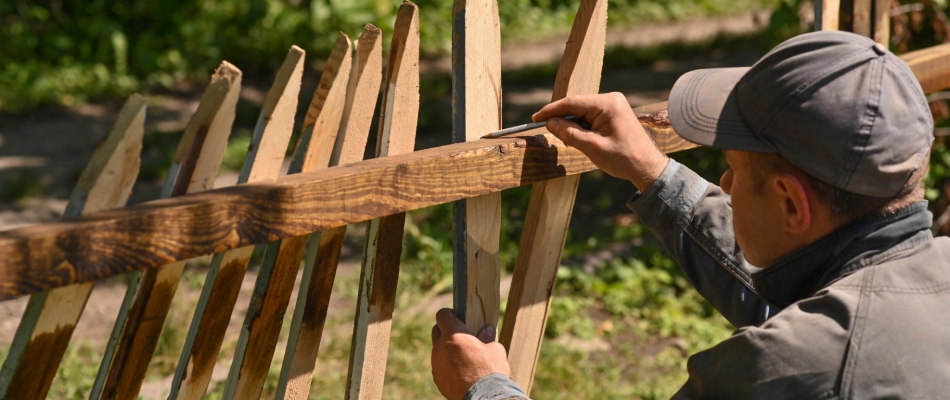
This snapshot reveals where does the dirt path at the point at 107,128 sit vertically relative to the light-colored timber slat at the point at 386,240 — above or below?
below

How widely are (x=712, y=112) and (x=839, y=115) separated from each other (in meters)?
0.23

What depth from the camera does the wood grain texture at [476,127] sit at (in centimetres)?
172

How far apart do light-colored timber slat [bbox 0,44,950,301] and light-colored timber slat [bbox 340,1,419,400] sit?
99 millimetres

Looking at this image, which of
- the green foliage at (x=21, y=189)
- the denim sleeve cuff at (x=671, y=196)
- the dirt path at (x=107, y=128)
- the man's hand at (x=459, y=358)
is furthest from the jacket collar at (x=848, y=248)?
the green foliage at (x=21, y=189)

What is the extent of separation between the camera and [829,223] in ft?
4.53

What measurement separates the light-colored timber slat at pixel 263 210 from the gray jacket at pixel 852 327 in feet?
1.75

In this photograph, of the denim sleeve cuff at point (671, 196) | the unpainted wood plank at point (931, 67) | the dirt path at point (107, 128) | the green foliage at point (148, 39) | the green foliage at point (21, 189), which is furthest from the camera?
the green foliage at point (148, 39)

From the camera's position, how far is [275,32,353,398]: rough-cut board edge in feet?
5.45

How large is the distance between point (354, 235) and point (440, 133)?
5.21ft

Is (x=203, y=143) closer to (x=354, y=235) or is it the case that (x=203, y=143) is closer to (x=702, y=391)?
(x=702, y=391)

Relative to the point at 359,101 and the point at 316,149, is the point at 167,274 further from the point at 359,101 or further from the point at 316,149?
the point at 359,101

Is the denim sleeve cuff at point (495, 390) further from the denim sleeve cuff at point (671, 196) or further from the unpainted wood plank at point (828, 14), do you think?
the unpainted wood plank at point (828, 14)

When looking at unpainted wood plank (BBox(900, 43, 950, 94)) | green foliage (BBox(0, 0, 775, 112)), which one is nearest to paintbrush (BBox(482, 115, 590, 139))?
unpainted wood plank (BBox(900, 43, 950, 94))

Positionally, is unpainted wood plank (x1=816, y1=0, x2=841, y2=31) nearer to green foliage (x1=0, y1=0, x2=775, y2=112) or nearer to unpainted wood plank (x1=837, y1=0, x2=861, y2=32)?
unpainted wood plank (x1=837, y1=0, x2=861, y2=32)
